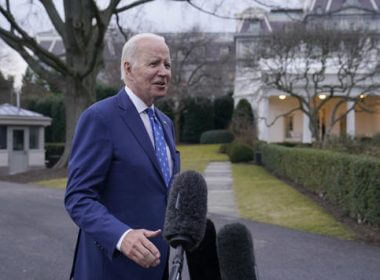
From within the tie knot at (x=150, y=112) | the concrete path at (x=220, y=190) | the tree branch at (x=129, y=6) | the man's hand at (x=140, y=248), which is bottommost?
the concrete path at (x=220, y=190)

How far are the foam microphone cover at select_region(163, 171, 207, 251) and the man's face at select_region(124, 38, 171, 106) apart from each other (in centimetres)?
56

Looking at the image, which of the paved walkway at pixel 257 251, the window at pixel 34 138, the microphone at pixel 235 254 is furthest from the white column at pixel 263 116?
the microphone at pixel 235 254

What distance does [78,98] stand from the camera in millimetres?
23094

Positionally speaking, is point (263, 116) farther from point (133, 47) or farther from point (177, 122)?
point (133, 47)

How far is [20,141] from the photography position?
28.7m

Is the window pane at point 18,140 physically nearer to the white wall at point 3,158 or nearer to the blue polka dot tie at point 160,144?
the white wall at point 3,158

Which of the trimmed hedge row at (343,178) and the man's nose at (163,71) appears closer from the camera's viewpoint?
the man's nose at (163,71)

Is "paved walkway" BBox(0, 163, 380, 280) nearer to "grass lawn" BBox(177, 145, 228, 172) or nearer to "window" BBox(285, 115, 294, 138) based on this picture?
"grass lawn" BBox(177, 145, 228, 172)

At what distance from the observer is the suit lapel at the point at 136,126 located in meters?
2.45

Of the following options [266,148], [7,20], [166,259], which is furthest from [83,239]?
[266,148]

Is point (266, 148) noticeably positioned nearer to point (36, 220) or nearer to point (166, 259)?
point (36, 220)

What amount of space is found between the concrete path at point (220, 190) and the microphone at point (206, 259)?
6.86m

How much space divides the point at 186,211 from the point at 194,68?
4432 cm

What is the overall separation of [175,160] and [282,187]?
48.8 ft
